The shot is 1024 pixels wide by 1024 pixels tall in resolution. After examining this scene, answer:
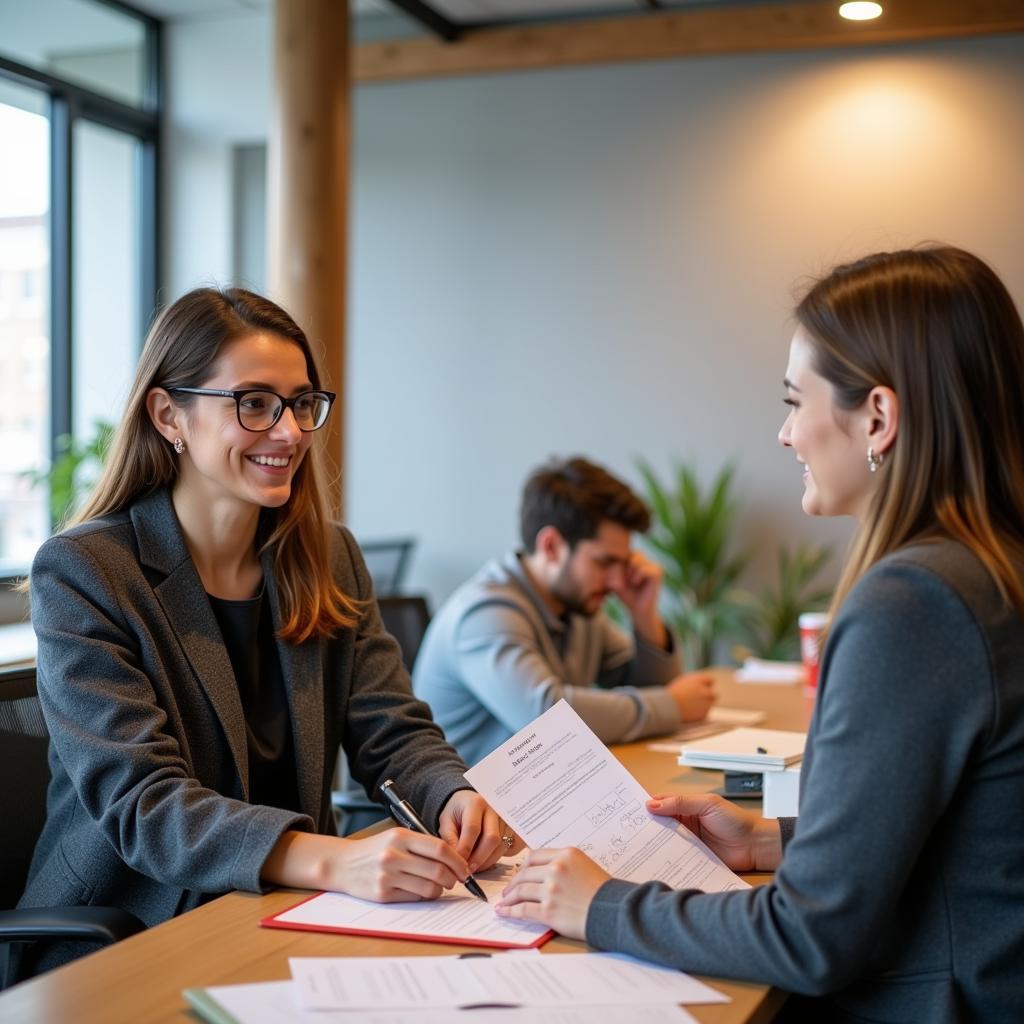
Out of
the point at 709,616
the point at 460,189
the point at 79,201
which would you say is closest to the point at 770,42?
the point at 460,189

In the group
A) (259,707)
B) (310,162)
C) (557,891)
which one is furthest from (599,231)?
(557,891)

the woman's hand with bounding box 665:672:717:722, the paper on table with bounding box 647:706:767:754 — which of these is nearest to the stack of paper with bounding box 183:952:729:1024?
the paper on table with bounding box 647:706:767:754

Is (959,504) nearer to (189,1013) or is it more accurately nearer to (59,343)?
(189,1013)

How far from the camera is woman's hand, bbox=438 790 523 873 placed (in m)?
1.60

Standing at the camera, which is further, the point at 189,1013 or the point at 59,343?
the point at 59,343

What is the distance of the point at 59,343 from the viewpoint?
18.4 feet

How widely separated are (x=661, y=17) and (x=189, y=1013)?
512 cm

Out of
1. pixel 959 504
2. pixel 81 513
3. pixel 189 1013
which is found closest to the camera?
pixel 189 1013

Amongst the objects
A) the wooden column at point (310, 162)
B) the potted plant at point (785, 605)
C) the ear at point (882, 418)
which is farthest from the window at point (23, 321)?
the ear at point (882, 418)

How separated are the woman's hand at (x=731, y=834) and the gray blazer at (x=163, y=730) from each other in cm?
37

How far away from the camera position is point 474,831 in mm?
1616

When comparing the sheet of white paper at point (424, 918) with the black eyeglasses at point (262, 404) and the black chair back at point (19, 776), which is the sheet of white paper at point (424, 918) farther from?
the black eyeglasses at point (262, 404)

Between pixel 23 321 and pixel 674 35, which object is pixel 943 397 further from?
pixel 23 321

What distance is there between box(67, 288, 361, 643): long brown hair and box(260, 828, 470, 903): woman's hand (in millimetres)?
444
